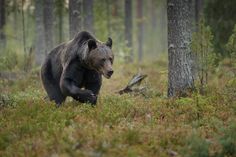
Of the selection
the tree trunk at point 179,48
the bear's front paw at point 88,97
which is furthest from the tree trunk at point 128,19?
the bear's front paw at point 88,97

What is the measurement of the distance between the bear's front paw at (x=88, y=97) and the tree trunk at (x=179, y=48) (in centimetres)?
252

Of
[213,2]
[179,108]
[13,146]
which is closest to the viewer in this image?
[13,146]

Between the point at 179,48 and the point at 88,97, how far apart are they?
3053 mm

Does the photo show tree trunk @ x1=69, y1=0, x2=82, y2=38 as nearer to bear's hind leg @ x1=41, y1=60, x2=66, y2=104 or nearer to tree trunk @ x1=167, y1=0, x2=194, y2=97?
bear's hind leg @ x1=41, y1=60, x2=66, y2=104

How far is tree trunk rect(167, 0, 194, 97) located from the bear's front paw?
252cm

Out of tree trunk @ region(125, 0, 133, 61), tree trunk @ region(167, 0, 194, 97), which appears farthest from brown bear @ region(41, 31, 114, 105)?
tree trunk @ region(125, 0, 133, 61)

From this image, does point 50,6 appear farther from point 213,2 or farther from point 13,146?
point 13,146

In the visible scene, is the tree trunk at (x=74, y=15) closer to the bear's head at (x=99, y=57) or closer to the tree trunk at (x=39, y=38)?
the bear's head at (x=99, y=57)

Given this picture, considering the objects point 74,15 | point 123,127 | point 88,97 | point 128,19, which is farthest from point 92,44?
point 128,19

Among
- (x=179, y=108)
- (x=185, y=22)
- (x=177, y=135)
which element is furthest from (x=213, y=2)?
(x=177, y=135)

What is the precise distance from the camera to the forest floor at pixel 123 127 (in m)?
8.48

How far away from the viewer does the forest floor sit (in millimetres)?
8484

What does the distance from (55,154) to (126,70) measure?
60.8ft

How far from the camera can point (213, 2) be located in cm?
2548
